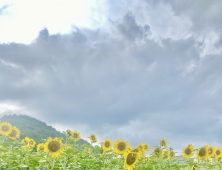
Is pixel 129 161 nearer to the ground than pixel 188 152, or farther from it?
nearer to the ground

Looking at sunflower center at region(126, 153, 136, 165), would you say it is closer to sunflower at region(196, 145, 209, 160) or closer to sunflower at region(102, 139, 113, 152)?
sunflower at region(102, 139, 113, 152)

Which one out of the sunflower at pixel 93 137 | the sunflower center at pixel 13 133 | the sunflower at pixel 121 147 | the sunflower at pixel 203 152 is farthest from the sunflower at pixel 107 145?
the sunflower center at pixel 13 133

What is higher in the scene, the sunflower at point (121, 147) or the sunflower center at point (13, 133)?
the sunflower center at point (13, 133)

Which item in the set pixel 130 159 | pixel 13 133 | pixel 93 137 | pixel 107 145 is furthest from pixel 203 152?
pixel 13 133

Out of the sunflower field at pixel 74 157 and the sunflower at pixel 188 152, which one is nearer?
the sunflower field at pixel 74 157

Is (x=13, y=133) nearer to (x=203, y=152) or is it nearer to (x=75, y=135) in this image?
(x=75, y=135)

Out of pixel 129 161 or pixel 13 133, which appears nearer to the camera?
pixel 129 161

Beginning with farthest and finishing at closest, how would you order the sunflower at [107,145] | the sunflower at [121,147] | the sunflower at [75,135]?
the sunflower at [75,135], the sunflower at [107,145], the sunflower at [121,147]

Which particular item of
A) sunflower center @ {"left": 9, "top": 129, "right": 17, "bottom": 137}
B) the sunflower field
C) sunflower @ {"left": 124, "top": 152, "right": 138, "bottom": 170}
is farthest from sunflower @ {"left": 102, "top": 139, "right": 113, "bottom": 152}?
sunflower center @ {"left": 9, "top": 129, "right": 17, "bottom": 137}

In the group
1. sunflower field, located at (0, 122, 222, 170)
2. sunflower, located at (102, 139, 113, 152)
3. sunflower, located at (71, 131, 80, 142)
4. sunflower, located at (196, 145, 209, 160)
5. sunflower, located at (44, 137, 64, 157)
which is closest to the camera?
sunflower field, located at (0, 122, 222, 170)

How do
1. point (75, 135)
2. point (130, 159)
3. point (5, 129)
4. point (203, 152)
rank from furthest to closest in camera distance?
1. point (75, 135)
2. point (5, 129)
3. point (203, 152)
4. point (130, 159)

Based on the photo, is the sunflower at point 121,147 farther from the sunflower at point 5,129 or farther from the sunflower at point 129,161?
the sunflower at point 5,129

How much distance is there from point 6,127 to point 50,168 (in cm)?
657

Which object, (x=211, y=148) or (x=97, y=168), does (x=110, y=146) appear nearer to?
(x=97, y=168)
